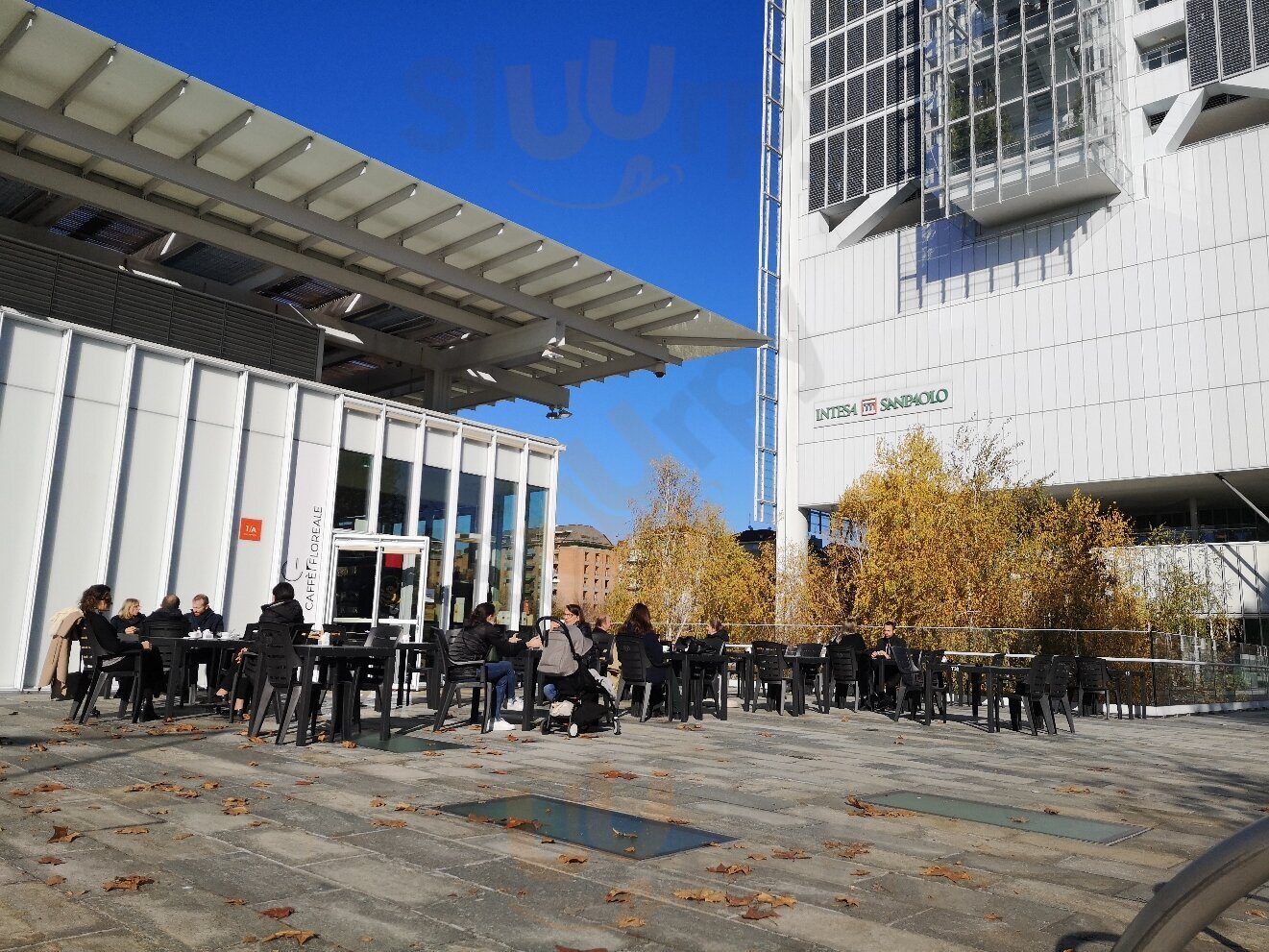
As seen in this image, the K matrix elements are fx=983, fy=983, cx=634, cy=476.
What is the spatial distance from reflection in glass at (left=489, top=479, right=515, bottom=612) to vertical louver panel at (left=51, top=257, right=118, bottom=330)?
27.1 feet

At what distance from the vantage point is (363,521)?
19.3 metres

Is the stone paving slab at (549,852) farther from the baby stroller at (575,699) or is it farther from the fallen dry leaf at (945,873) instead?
the baby stroller at (575,699)

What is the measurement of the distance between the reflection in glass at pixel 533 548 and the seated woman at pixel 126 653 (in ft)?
37.1

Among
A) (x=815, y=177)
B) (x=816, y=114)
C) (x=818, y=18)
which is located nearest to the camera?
(x=815, y=177)

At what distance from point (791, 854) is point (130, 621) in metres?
10.2

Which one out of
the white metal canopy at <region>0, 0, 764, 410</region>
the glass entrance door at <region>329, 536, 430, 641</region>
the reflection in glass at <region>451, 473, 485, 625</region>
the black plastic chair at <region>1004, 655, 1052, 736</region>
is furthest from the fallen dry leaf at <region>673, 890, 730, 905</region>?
the reflection in glass at <region>451, 473, 485, 625</region>

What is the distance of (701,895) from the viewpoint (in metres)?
4.09

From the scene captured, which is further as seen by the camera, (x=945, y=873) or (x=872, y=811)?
(x=872, y=811)

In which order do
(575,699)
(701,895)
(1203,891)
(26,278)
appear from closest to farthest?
(1203,891) < (701,895) < (575,699) < (26,278)

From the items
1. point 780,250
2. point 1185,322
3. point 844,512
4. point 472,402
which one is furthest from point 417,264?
point 780,250

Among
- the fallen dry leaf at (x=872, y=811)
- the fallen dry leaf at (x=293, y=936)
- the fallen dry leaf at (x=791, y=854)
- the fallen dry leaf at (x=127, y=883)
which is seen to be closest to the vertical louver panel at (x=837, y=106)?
the fallen dry leaf at (x=872, y=811)

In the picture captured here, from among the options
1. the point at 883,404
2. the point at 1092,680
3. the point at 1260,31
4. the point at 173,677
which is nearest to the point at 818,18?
the point at 1260,31

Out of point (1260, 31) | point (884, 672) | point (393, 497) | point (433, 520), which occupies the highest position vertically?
point (1260, 31)

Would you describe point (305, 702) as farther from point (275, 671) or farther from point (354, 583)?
point (354, 583)
